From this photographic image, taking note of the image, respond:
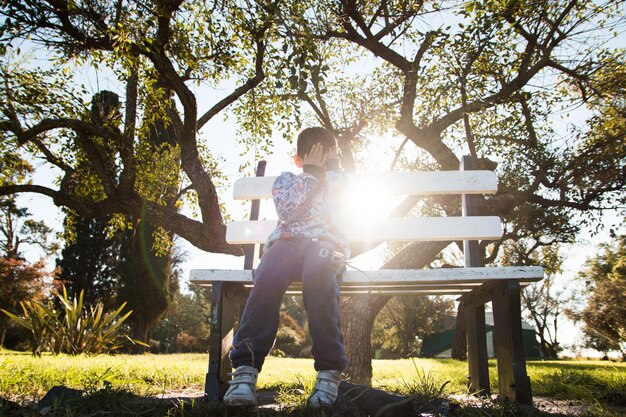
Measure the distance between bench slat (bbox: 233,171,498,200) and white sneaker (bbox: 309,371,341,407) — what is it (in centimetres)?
176

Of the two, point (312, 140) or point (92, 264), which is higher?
point (92, 264)

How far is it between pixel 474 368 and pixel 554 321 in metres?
36.8

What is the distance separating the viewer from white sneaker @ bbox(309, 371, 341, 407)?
186 cm

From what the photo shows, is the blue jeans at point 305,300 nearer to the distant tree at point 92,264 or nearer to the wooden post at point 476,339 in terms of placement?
the wooden post at point 476,339

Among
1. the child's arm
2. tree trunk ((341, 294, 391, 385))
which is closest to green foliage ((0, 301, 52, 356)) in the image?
tree trunk ((341, 294, 391, 385))

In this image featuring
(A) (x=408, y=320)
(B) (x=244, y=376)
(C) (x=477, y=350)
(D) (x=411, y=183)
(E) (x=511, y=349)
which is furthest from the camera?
(A) (x=408, y=320)

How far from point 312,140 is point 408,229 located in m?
1.22

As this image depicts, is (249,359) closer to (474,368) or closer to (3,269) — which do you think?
(474,368)

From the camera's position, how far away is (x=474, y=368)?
3230mm

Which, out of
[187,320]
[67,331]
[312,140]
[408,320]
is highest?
[312,140]

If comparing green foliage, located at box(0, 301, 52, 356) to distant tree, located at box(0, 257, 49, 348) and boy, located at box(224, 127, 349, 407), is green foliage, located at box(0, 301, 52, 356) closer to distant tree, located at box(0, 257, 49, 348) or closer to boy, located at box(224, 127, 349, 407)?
boy, located at box(224, 127, 349, 407)

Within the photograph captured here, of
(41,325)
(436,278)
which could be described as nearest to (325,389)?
(436,278)

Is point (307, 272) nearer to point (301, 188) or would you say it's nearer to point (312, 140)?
point (301, 188)

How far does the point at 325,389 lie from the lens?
6.30ft
